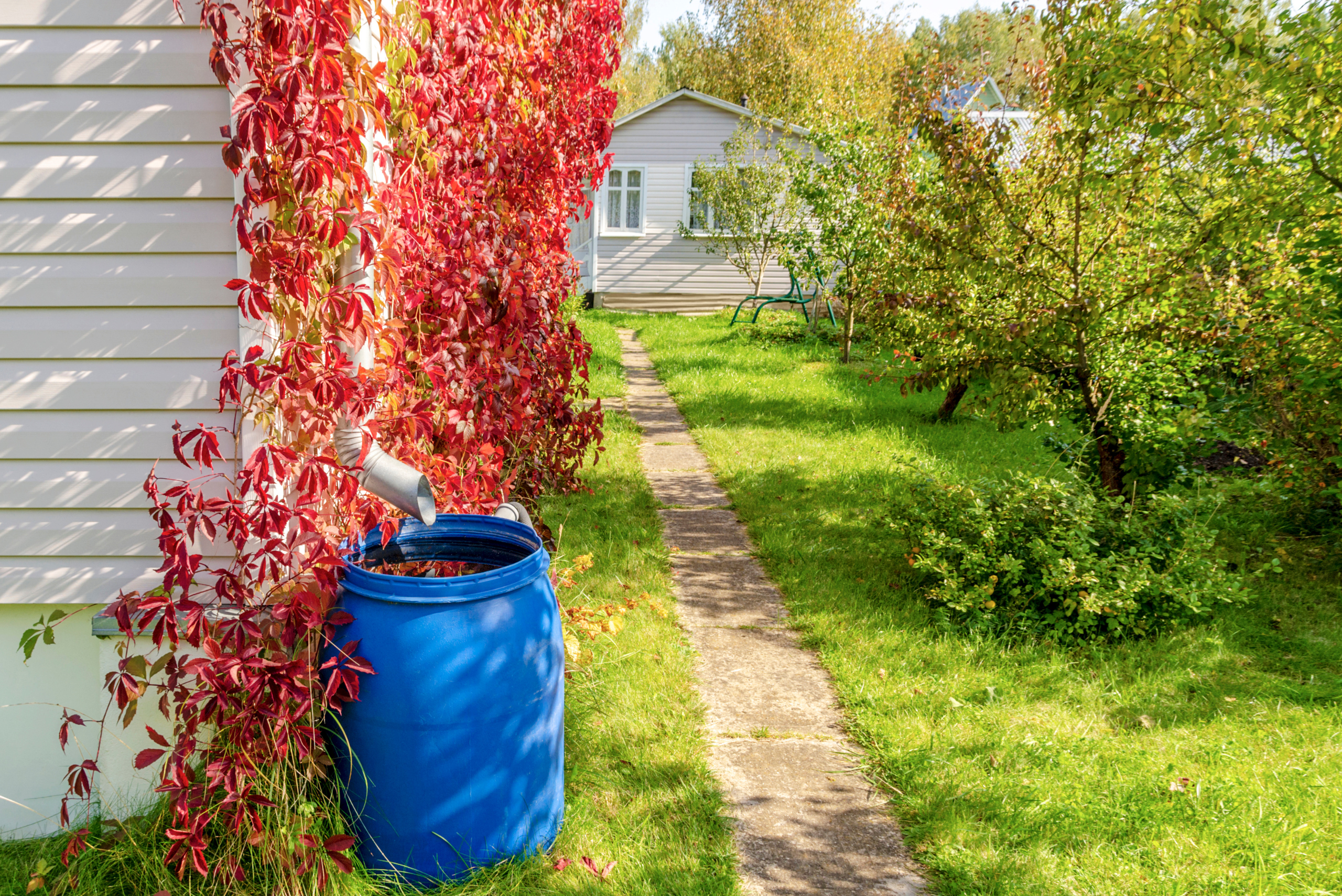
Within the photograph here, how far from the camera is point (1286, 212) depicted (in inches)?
163

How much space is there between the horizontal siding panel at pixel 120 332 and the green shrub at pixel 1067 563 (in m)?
3.29

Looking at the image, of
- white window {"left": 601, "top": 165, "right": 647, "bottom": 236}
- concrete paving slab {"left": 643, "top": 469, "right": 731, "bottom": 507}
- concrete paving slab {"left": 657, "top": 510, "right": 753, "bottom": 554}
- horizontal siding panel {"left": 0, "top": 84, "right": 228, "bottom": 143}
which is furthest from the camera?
white window {"left": 601, "top": 165, "right": 647, "bottom": 236}

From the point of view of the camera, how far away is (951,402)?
8.72 m

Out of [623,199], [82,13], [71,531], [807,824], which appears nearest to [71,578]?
[71,531]

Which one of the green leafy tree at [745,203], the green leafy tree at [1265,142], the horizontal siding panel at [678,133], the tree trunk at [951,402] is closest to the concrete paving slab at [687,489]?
the tree trunk at [951,402]

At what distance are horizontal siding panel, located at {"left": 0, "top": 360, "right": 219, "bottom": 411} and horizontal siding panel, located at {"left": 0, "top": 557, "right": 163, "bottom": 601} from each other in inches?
18.5

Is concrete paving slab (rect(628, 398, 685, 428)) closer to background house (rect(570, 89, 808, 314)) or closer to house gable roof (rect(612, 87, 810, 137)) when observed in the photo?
background house (rect(570, 89, 808, 314))

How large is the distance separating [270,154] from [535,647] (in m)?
1.50

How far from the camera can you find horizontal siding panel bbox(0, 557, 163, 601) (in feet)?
9.21

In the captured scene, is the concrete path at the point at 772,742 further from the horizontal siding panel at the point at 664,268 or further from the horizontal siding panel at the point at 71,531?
the horizontal siding panel at the point at 664,268

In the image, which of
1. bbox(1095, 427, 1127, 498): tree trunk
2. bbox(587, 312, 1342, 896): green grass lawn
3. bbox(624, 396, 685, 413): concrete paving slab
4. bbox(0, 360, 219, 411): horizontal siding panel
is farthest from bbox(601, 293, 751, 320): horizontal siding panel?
bbox(0, 360, 219, 411): horizontal siding panel

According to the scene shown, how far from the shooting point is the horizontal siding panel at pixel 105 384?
8.87ft

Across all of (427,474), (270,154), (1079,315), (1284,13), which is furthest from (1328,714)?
(270,154)

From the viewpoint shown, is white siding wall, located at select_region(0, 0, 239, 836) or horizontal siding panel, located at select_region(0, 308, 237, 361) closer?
white siding wall, located at select_region(0, 0, 239, 836)
